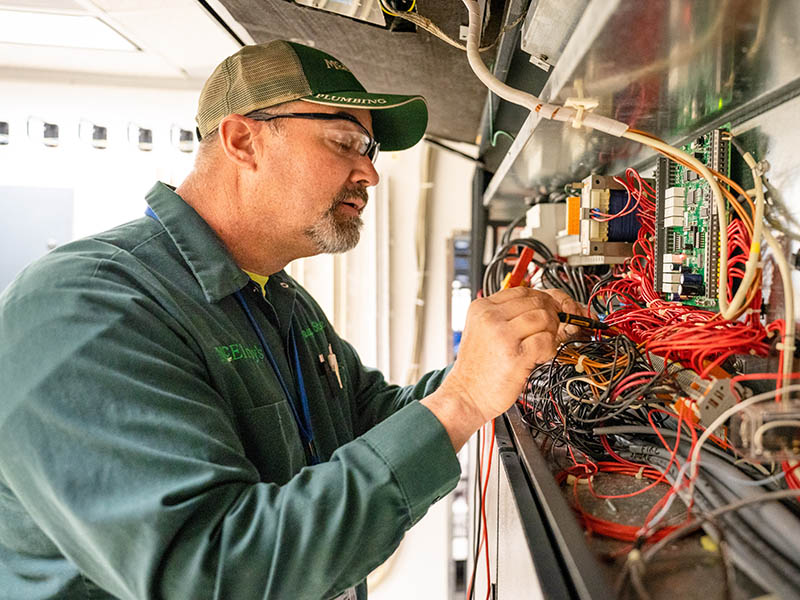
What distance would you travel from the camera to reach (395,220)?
280 cm

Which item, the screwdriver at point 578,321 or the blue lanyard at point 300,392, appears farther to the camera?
the blue lanyard at point 300,392

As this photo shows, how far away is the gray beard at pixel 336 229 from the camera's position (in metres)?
1.07

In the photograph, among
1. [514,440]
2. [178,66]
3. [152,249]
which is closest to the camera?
[152,249]

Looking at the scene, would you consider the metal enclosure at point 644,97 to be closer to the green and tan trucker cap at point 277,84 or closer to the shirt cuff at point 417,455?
the shirt cuff at point 417,455

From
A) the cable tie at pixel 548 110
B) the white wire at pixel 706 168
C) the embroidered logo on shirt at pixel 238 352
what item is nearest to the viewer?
the white wire at pixel 706 168

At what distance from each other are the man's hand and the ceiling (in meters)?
0.58

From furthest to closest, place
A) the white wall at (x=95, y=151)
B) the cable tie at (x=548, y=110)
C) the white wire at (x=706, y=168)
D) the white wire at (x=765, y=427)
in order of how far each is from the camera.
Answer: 1. the white wall at (x=95, y=151)
2. the cable tie at (x=548, y=110)
3. the white wire at (x=706, y=168)
4. the white wire at (x=765, y=427)

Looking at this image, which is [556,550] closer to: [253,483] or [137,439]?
[253,483]

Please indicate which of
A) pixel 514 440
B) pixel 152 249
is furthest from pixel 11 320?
pixel 514 440

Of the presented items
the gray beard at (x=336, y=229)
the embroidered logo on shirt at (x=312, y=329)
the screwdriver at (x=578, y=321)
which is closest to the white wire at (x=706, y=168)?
the screwdriver at (x=578, y=321)

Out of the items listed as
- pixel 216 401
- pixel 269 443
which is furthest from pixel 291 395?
pixel 216 401

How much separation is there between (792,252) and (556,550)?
479 mm

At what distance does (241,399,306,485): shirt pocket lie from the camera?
2.76 feet

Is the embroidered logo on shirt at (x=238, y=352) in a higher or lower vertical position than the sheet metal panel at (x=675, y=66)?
lower
